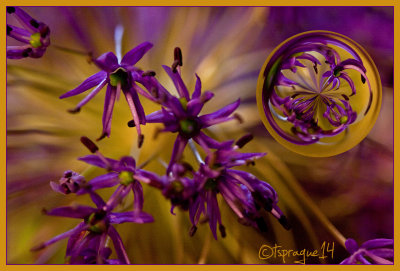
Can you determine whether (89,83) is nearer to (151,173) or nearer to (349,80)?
(151,173)

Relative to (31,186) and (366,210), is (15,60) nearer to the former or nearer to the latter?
(31,186)

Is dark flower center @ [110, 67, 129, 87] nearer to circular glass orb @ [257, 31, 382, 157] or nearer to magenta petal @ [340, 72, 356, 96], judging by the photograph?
circular glass orb @ [257, 31, 382, 157]

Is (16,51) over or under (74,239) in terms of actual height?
over

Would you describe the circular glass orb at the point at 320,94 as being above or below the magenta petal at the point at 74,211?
above

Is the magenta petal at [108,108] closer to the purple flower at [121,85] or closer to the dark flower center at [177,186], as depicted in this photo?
the purple flower at [121,85]

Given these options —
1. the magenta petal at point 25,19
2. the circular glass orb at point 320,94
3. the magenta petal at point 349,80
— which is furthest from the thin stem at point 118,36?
the magenta petal at point 349,80

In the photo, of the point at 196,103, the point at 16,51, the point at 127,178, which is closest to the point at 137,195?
the point at 127,178

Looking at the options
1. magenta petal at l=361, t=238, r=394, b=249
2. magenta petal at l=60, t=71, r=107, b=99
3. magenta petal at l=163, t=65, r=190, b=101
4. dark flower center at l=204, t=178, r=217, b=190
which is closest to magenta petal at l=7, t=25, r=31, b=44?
magenta petal at l=60, t=71, r=107, b=99

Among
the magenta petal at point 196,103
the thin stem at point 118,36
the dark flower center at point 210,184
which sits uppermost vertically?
the thin stem at point 118,36
